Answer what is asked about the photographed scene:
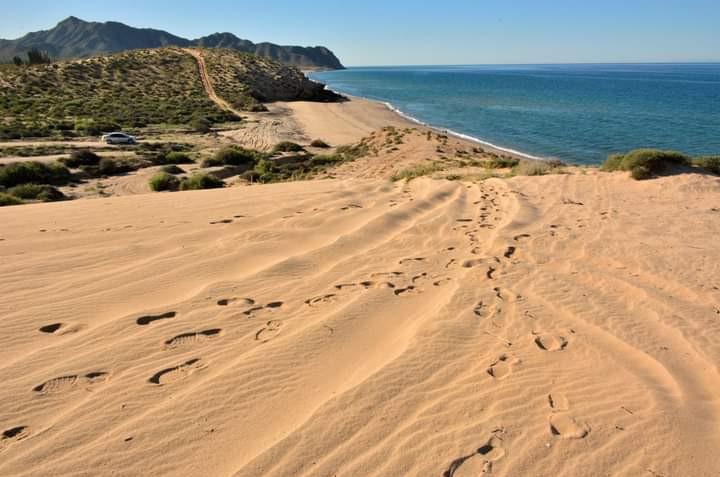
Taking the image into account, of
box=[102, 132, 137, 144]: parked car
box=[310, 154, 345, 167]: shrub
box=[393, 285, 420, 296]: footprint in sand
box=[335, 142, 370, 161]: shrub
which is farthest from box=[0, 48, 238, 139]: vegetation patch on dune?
box=[393, 285, 420, 296]: footprint in sand

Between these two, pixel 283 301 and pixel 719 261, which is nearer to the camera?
pixel 283 301

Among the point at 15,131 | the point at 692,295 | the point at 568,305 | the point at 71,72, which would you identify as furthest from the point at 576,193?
the point at 71,72

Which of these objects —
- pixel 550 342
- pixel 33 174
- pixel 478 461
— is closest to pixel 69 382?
pixel 478 461

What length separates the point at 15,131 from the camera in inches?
1083

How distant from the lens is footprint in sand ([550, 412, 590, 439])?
266 cm

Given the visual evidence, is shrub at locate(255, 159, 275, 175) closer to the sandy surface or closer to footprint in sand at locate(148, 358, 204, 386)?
the sandy surface

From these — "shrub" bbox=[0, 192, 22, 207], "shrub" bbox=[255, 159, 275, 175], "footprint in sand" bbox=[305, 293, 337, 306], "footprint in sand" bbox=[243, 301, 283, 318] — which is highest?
"footprint in sand" bbox=[243, 301, 283, 318]

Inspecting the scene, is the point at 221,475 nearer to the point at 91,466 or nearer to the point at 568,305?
the point at 91,466

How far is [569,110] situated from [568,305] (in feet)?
165

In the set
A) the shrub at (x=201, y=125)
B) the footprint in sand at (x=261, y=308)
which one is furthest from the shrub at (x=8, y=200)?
the shrub at (x=201, y=125)

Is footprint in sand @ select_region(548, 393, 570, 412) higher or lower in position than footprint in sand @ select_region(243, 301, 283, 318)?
lower

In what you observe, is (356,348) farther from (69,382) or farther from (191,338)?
(69,382)

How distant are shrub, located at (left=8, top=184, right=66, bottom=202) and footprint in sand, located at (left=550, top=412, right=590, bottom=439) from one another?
46.8ft

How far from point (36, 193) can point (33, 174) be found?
291 centimetres
